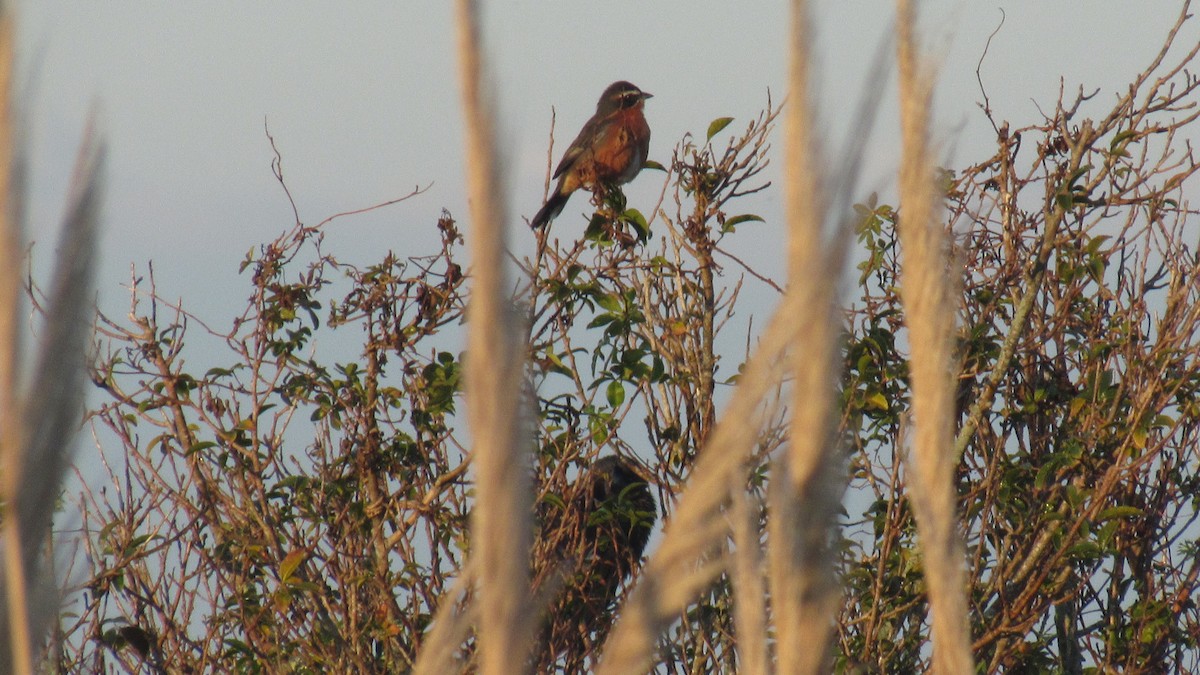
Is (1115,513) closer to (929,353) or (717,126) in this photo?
(717,126)

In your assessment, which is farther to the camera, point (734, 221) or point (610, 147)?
point (610, 147)

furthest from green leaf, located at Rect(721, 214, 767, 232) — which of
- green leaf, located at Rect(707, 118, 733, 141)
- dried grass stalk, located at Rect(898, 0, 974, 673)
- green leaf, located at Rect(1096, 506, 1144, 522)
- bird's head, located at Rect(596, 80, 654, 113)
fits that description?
bird's head, located at Rect(596, 80, 654, 113)

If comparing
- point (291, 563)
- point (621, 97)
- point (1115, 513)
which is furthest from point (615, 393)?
point (621, 97)

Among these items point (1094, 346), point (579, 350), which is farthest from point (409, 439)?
point (1094, 346)

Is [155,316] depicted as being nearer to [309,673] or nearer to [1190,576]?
[309,673]

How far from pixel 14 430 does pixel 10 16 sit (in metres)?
0.23

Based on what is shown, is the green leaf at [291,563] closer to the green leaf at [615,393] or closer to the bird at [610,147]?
the green leaf at [615,393]

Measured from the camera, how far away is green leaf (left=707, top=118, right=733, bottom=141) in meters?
4.09

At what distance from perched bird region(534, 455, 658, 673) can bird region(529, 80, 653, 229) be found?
267 centimetres

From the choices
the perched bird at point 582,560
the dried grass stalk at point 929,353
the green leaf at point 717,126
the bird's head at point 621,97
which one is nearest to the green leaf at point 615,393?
the perched bird at point 582,560

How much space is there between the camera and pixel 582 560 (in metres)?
3.57

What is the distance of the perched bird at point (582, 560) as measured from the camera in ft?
11.7

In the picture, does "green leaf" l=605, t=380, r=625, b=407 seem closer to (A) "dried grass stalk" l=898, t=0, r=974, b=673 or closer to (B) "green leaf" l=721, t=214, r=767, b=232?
(B) "green leaf" l=721, t=214, r=767, b=232

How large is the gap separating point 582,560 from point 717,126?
1494mm
